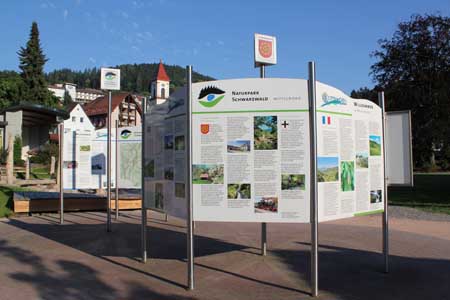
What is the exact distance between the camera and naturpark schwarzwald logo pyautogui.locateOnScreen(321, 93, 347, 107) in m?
5.68

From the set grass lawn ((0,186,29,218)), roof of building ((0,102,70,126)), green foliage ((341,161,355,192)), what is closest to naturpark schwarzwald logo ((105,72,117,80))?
grass lawn ((0,186,29,218))

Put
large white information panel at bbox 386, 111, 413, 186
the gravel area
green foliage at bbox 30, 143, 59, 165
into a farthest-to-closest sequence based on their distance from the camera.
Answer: green foliage at bbox 30, 143, 59, 165 < the gravel area < large white information panel at bbox 386, 111, 413, 186

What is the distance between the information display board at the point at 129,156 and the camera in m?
12.0

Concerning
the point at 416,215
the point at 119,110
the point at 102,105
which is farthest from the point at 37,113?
the point at 102,105

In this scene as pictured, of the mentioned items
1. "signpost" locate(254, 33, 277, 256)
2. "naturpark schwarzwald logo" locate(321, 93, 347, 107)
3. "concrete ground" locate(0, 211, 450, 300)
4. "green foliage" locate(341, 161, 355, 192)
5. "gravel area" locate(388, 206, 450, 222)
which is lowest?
"gravel area" locate(388, 206, 450, 222)

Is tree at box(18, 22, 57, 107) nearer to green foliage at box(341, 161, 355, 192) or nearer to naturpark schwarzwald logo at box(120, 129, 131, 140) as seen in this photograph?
naturpark schwarzwald logo at box(120, 129, 131, 140)

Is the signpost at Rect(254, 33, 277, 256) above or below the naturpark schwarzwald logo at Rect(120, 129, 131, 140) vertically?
above

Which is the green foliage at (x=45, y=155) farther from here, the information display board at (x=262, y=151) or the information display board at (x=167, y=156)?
the information display board at (x=262, y=151)

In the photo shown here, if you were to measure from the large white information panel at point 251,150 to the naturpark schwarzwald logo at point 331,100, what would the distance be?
33 centimetres

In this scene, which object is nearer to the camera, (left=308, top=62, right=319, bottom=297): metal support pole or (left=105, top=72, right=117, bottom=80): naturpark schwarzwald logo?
(left=308, top=62, right=319, bottom=297): metal support pole

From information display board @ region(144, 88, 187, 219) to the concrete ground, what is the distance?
108 cm

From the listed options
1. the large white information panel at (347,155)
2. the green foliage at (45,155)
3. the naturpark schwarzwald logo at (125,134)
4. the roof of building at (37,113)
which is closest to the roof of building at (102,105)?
the roof of building at (37,113)

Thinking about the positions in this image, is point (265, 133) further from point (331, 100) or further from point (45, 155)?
point (45, 155)

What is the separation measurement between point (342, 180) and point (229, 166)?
157 cm
